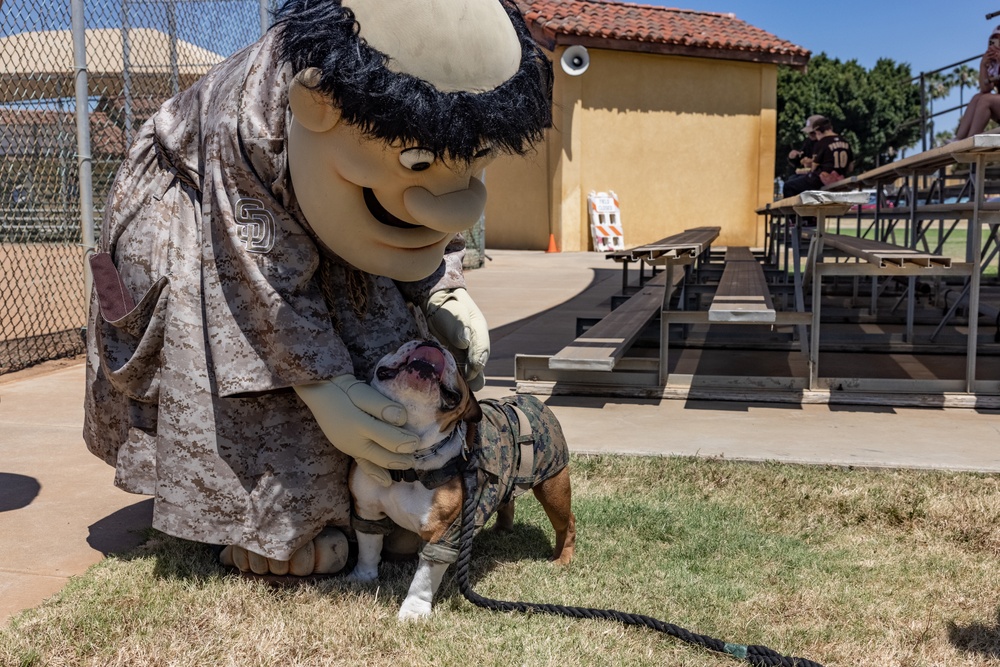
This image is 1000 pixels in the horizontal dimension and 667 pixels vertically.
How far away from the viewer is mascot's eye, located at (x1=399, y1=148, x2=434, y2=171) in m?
2.30

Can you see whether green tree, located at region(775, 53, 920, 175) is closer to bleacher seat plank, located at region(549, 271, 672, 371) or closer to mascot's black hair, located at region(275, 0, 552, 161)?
bleacher seat plank, located at region(549, 271, 672, 371)

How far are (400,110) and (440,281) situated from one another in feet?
3.02

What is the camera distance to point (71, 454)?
416 centimetres

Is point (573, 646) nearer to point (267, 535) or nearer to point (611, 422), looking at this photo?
point (267, 535)

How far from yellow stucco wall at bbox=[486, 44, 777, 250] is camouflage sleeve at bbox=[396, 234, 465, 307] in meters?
14.5

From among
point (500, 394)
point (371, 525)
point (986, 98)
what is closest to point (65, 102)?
point (500, 394)

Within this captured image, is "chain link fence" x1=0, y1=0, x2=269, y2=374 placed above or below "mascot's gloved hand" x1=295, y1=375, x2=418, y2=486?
above

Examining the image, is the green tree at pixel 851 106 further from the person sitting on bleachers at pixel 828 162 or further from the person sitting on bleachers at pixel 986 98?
the person sitting on bleachers at pixel 986 98

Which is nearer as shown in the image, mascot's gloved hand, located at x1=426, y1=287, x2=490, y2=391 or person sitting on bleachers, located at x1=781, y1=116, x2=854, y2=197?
mascot's gloved hand, located at x1=426, y1=287, x2=490, y2=391

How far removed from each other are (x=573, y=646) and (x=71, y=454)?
2.69 metres

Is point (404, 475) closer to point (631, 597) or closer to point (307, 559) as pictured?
A: point (307, 559)

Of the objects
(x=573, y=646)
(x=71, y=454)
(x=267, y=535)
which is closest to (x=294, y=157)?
(x=267, y=535)

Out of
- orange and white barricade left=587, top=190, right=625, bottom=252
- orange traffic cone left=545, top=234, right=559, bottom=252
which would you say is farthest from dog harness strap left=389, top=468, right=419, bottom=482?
orange traffic cone left=545, top=234, right=559, bottom=252

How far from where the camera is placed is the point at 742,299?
17.0 feet
